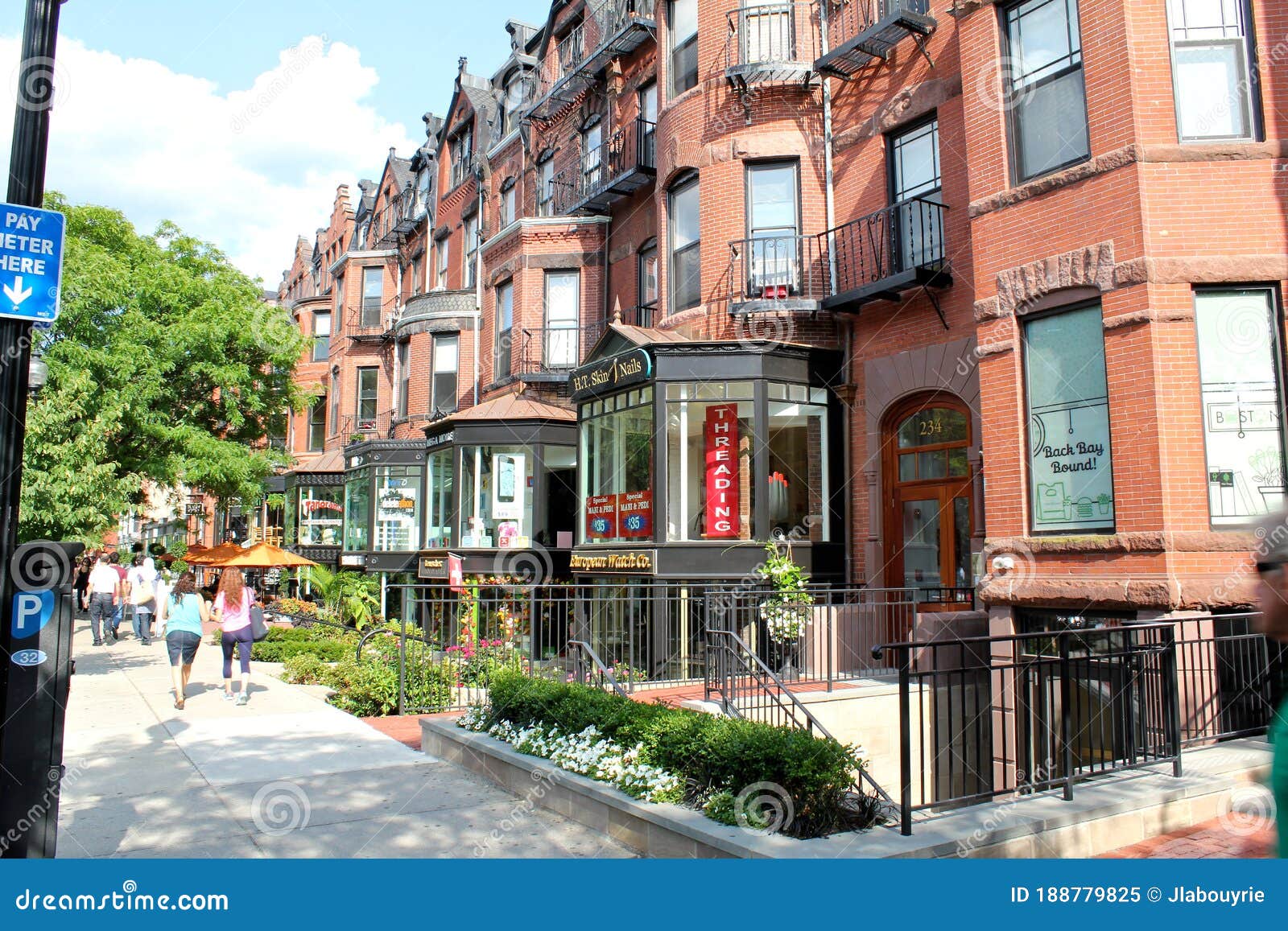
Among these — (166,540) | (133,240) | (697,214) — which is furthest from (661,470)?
(166,540)

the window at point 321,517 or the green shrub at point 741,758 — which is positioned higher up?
the window at point 321,517

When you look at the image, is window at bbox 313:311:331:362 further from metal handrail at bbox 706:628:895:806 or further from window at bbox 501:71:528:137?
metal handrail at bbox 706:628:895:806

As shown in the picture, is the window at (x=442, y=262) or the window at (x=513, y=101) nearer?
the window at (x=513, y=101)

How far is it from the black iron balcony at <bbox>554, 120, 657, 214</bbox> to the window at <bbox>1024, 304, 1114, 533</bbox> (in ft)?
34.4

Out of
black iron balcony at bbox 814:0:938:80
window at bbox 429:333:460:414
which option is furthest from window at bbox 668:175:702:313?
window at bbox 429:333:460:414

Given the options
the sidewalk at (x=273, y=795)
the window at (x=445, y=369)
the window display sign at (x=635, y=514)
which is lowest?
the sidewalk at (x=273, y=795)

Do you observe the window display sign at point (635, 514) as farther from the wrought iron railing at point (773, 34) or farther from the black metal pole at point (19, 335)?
the black metal pole at point (19, 335)

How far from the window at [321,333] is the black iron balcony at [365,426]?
25.9ft

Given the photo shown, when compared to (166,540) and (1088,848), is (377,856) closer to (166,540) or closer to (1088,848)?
(1088,848)

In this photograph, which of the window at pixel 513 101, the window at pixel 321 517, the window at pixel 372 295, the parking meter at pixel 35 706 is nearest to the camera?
the parking meter at pixel 35 706

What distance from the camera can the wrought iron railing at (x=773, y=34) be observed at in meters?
15.6

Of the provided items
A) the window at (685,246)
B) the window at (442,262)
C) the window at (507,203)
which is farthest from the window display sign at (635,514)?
the window at (442,262)

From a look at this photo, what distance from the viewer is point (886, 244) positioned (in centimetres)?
1429

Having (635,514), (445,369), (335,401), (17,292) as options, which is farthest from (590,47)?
(17,292)
